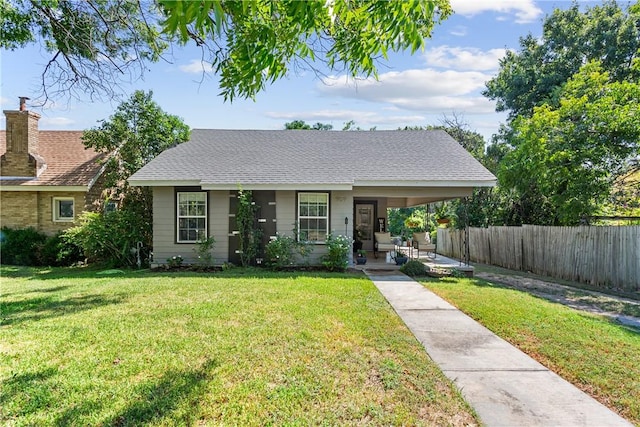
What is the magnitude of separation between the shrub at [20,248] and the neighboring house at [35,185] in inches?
35.4

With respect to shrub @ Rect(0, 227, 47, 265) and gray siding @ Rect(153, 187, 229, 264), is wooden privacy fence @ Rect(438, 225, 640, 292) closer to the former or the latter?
gray siding @ Rect(153, 187, 229, 264)

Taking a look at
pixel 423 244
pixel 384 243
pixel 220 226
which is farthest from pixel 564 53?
pixel 220 226

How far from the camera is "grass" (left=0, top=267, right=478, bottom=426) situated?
10.8 ft

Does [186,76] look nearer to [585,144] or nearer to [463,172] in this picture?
[463,172]

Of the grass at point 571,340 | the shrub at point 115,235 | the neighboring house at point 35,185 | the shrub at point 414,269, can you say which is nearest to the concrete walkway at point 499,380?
the grass at point 571,340

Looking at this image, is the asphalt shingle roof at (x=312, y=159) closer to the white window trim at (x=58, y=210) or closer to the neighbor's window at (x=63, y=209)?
the white window trim at (x=58, y=210)

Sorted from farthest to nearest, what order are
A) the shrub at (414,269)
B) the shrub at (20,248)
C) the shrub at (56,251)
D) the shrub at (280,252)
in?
the shrub at (20,248) < the shrub at (56,251) < the shrub at (280,252) < the shrub at (414,269)

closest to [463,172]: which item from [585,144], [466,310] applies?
[585,144]

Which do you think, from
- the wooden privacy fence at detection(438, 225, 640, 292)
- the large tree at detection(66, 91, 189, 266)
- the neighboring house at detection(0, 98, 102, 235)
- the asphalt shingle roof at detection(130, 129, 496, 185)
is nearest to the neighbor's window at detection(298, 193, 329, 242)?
the asphalt shingle roof at detection(130, 129, 496, 185)

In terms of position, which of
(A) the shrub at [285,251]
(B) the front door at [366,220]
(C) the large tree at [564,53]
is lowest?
(A) the shrub at [285,251]

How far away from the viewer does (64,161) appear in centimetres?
1672

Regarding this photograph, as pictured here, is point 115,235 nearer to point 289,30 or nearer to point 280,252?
point 280,252

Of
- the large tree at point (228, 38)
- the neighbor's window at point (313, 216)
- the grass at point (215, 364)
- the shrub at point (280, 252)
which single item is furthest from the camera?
the neighbor's window at point (313, 216)

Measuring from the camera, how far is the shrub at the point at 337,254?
11.6 m
